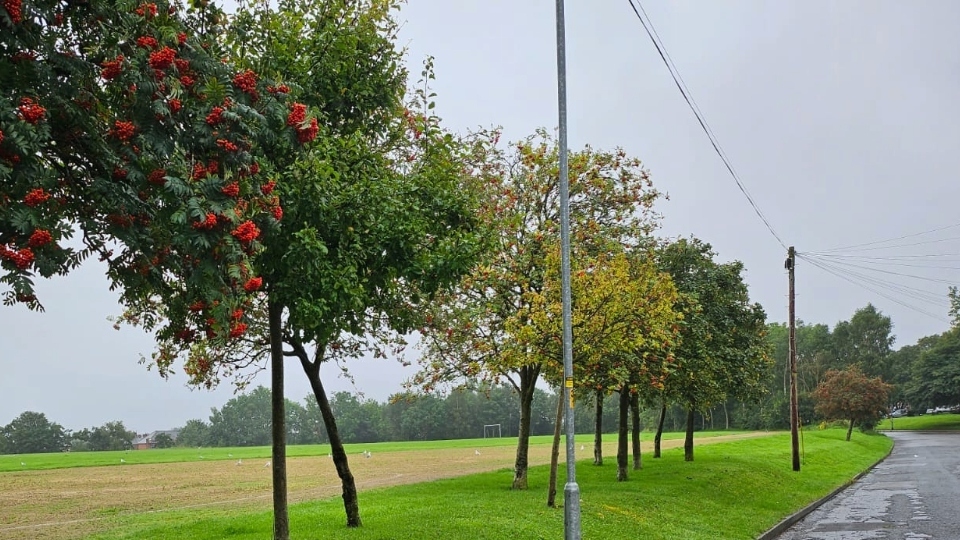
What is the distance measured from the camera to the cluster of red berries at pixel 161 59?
5.81m

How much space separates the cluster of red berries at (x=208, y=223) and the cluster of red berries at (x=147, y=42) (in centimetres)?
151

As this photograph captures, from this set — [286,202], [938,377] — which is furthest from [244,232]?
[938,377]

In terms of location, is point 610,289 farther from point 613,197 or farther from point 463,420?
point 463,420

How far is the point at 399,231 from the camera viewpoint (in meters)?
10.1

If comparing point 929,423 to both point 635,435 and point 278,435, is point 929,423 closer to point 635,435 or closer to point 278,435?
point 635,435

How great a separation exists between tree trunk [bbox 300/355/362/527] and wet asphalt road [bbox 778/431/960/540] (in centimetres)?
957

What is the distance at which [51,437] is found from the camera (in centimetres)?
10144

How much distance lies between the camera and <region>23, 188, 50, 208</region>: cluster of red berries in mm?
5012

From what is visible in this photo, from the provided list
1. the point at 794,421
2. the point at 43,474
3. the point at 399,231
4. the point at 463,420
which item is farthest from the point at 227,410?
the point at 399,231

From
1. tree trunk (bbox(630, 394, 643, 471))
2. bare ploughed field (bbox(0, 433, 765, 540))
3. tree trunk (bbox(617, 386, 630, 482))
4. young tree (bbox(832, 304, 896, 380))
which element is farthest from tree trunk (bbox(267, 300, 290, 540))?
young tree (bbox(832, 304, 896, 380))

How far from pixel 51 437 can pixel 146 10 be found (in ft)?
367

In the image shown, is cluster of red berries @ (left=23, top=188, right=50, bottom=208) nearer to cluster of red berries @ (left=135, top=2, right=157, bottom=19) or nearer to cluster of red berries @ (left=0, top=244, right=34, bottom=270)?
cluster of red berries @ (left=0, top=244, right=34, bottom=270)

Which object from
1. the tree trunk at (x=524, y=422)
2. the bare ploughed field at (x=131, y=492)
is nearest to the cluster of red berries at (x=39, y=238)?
the bare ploughed field at (x=131, y=492)

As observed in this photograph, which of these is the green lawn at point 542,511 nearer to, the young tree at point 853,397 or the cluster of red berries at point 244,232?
the cluster of red berries at point 244,232
